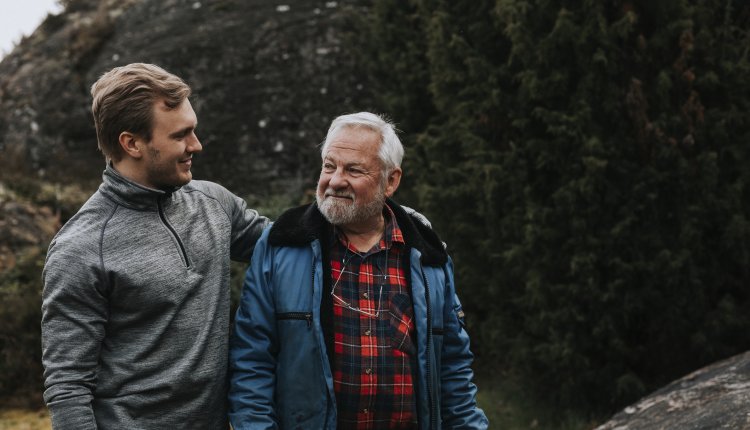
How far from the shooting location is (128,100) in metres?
2.46

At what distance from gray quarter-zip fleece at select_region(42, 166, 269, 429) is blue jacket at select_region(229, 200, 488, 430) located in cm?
10

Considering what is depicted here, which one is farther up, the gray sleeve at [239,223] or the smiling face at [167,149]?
the smiling face at [167,149]

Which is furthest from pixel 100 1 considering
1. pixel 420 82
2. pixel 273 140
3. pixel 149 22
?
pixel 420 82

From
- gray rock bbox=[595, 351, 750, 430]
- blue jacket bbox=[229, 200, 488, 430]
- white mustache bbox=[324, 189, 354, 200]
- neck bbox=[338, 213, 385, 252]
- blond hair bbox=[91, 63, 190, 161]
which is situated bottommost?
gray rock bbox=[595, 351, 750, 430]

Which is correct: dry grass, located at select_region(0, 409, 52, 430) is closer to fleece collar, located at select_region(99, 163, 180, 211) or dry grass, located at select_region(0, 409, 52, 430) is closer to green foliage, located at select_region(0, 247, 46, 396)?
green foliage, located at select_region(0, 247, 46, 396)

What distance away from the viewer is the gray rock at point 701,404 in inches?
147

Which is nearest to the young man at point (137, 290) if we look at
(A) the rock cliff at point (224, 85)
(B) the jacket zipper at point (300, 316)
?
(B) the jacket zipper at point (300, 316)

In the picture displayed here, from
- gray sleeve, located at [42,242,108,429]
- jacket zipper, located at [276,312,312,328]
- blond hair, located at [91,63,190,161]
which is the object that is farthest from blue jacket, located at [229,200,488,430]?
blond hair, located at [91,63,190,161]

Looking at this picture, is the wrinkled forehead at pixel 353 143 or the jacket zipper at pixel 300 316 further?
the wrinkled forehead at pixel 353 143

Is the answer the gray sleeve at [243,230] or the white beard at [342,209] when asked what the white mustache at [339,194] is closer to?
the white beard at [342,209]

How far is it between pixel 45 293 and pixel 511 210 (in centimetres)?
390

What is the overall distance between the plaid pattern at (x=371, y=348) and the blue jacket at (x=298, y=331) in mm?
50

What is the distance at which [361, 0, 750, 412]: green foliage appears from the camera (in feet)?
16.5

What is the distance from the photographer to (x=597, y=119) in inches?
207
